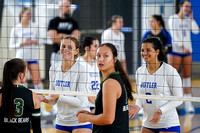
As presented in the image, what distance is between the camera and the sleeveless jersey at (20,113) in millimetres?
3080

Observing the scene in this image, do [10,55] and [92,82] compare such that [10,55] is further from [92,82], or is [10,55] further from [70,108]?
[70,108]

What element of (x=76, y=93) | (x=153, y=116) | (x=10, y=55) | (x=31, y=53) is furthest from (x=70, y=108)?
(x=10, y=55)

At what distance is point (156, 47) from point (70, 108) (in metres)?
1.15

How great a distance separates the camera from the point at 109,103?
289 cm

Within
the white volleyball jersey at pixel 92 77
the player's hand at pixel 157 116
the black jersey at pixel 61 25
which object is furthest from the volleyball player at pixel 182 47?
the player's hand at pixel 157 116

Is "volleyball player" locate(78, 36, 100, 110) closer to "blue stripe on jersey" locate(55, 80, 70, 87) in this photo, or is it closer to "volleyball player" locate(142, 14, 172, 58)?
"blue stripe on jersey" locate(55, 80, 70, 87)

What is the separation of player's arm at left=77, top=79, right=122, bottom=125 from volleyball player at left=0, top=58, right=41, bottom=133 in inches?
21.1

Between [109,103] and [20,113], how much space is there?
0.75 metres

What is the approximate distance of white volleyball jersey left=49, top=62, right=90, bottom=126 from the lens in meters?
4.10

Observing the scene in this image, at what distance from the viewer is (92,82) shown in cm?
518

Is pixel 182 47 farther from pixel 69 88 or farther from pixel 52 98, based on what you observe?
pixel 52 98

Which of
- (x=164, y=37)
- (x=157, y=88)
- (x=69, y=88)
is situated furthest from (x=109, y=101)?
(x=164, y=37)

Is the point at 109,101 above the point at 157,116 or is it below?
above

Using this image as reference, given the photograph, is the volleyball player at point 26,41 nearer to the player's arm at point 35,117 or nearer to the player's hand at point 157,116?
the player's hand at point 157,116
